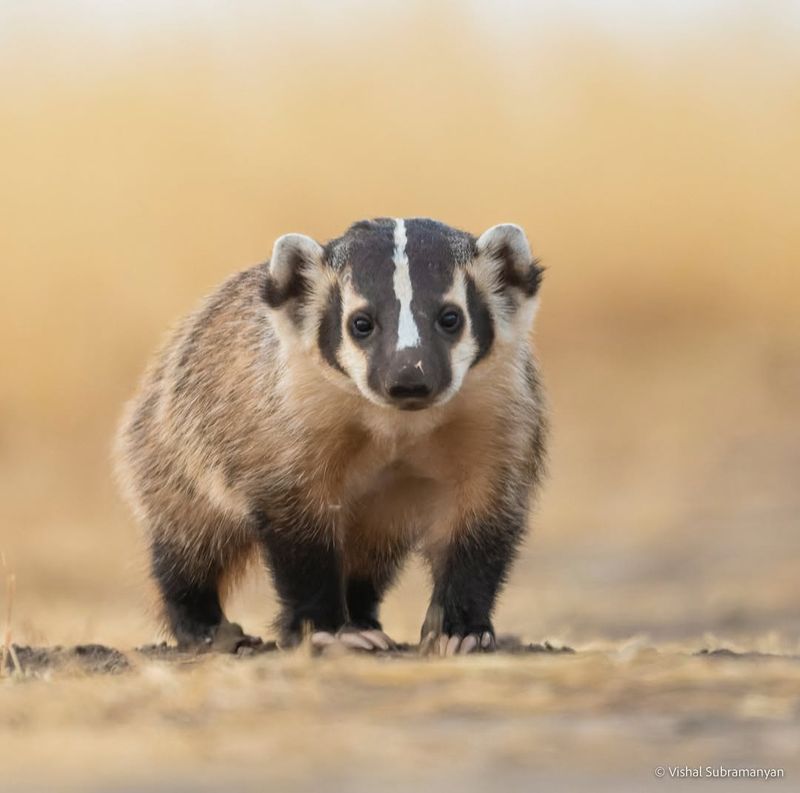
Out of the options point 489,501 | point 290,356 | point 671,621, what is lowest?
point 671,621

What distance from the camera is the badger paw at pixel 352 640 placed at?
23.5ft

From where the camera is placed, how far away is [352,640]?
7223 mm

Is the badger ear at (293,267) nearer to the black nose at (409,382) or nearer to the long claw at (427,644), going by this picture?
the black nose at (409,382)

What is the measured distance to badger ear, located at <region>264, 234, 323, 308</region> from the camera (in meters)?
7.50

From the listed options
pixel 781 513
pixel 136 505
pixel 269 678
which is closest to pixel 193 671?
pixel 269 678

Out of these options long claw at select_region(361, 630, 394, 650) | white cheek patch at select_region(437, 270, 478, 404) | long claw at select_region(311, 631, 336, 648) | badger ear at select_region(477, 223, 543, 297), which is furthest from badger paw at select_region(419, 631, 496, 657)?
badger ear at select_region(477, 223, 543, 297)

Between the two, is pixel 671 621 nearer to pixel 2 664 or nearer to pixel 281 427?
pixel 281 427

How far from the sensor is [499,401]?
750 centimetres

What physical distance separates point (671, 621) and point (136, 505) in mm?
4271

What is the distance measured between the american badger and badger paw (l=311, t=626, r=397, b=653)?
12 millimetres

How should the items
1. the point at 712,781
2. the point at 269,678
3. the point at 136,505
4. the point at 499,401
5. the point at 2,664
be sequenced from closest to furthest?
the point at 712,781, the point at 269,678, the point at 2,664, the point at 499,401, the point at 136,505

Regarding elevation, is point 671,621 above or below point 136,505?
below

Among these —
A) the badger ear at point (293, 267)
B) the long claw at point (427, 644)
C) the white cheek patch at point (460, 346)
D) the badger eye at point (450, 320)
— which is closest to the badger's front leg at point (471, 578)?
the long claw at point (427, 644)

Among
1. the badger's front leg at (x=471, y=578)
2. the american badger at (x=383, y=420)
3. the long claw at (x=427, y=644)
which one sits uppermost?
the american badger at (x=383, y=420)
